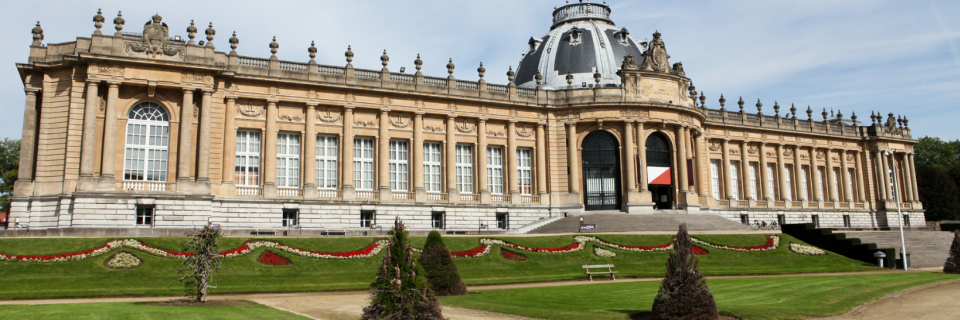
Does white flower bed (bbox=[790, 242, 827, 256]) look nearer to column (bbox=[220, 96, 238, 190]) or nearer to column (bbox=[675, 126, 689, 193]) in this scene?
column (bbox=[675, 126, 689, 193])

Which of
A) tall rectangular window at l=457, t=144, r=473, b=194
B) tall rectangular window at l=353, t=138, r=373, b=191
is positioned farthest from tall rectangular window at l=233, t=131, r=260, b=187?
tall rectangular window at l=457, t=144, r=473, b=194

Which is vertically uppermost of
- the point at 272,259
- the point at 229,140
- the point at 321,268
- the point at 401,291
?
the point at 229,140

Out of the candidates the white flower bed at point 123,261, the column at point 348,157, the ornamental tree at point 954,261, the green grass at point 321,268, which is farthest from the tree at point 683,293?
the column at point 348,157

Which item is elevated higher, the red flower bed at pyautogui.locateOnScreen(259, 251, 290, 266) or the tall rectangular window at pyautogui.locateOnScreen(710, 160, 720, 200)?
the tall rectangular window at pyautogui.locateOnScreen(710, 160, 720, 200)

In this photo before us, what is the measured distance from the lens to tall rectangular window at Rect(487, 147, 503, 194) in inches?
1941

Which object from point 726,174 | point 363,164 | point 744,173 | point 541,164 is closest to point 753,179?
point 744,173

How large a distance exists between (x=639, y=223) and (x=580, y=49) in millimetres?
22286

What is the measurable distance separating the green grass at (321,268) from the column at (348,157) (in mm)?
10259

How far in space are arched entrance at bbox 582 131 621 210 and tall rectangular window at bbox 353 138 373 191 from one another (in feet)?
52.3

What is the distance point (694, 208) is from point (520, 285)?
27.6m

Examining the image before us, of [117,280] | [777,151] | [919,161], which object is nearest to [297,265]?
[117,280]

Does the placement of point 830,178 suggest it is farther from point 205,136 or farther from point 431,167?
point 205,136

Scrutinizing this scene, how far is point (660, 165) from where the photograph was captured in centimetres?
5109

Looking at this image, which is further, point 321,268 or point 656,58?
point 656,58
